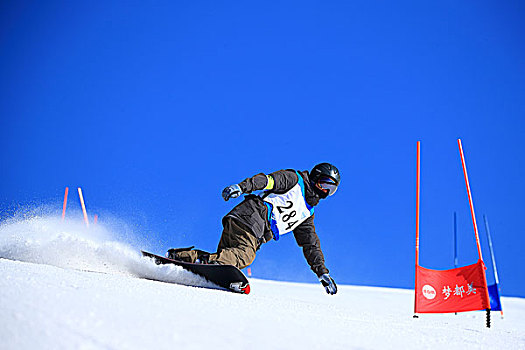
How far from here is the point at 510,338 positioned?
6.86ft

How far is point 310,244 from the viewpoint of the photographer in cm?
353

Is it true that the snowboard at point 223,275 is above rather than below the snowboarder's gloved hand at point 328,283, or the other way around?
below

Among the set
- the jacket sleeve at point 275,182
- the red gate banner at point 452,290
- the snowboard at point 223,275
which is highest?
the jacket sleeve at point 275,182

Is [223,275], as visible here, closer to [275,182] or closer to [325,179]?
[275,182]

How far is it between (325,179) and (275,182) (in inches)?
16.9

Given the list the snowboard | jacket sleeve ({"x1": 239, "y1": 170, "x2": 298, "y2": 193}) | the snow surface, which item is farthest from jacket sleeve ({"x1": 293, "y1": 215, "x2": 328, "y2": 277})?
the snow surface

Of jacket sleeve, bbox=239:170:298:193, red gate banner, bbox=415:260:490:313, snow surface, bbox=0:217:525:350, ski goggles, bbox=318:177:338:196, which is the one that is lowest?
snow surface, bbox=0:217:525:350

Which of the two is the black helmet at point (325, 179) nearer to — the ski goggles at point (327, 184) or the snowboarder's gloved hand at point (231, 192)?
the ski goggles at point (327, 184)

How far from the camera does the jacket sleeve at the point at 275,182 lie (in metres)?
2.87

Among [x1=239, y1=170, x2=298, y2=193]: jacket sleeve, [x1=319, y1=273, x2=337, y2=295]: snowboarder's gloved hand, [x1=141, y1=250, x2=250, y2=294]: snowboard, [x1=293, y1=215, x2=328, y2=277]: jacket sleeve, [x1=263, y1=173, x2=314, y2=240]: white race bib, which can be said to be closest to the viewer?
[x1=141, y1=250, x2=250, y2=294]: snowboard

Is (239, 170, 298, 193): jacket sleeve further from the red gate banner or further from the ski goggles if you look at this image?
the red gate banner

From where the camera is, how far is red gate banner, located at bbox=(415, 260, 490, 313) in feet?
13.1

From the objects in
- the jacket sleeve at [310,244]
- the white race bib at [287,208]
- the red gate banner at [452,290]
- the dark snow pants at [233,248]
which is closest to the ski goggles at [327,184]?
the white race bib at [287,208]

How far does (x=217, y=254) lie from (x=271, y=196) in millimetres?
607
